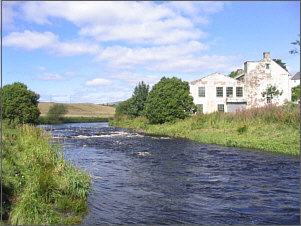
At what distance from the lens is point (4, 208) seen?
6062 mm

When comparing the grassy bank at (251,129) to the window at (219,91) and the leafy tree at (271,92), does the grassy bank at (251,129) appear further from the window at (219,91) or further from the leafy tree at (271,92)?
the leafy tree at (271,92)

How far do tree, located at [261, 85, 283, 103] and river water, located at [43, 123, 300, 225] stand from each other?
91.0 feet

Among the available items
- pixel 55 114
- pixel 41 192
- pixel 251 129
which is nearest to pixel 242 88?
pixel 251 129

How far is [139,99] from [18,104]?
923 inches

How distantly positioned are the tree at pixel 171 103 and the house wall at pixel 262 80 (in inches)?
465

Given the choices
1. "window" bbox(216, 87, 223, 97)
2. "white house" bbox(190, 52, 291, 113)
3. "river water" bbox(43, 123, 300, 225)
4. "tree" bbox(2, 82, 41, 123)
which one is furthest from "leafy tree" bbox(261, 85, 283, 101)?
"tree" bbox(2, 82, 41, 123)

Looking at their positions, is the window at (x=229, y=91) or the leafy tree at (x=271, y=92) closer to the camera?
the leafy tree at (x=271, y=92)

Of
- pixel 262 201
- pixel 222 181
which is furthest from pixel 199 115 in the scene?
pixel 262 201

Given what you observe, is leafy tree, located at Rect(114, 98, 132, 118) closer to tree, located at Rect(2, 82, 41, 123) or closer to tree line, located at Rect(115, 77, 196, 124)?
tree line, located at Rect(115, 77, 196, 124)

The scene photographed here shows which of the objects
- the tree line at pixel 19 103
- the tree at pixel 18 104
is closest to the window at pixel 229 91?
the tree line at pixel 19 103

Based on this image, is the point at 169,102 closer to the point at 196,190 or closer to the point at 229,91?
the point at 229,91

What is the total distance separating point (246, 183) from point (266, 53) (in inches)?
1416

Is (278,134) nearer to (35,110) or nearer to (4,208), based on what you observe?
(4,208)

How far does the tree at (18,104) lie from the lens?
77.4ft
